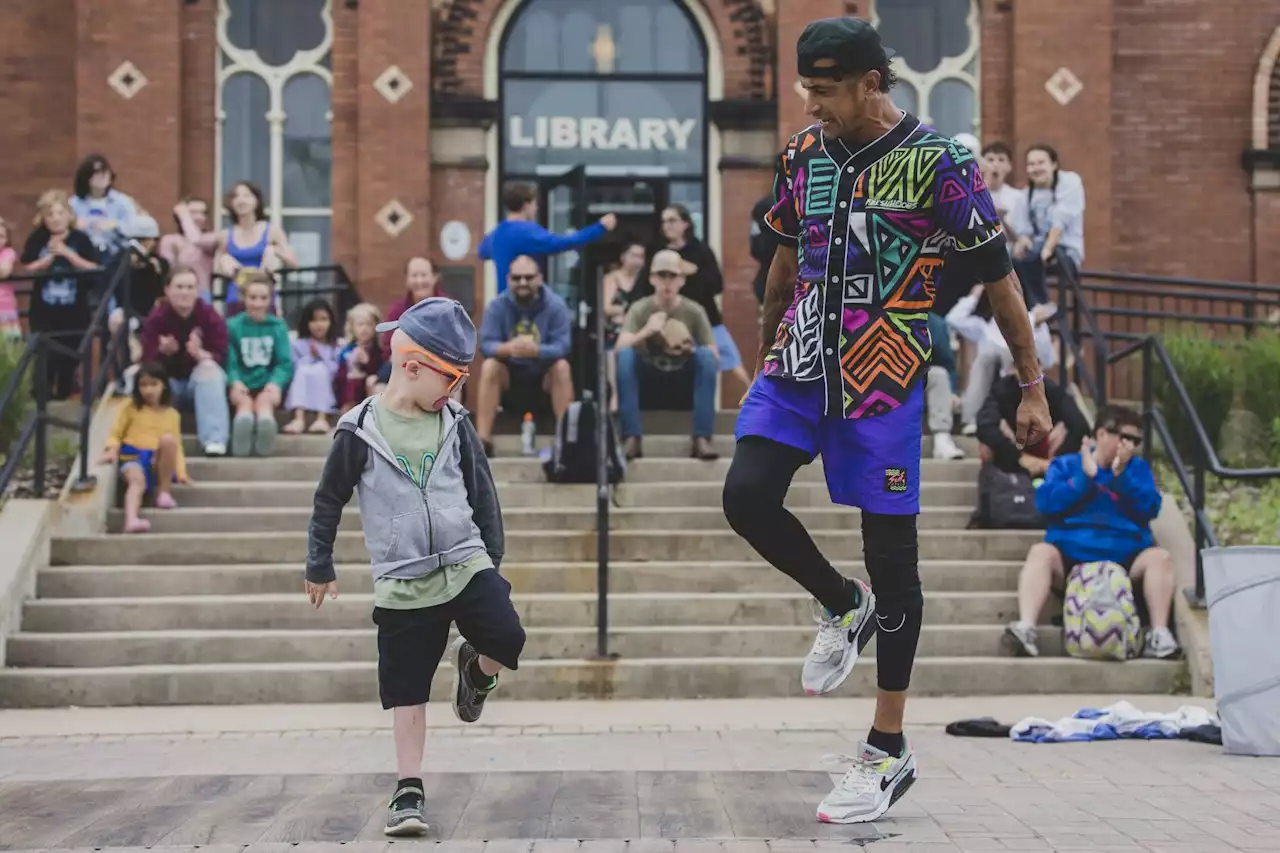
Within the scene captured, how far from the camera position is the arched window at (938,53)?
17.3 metres

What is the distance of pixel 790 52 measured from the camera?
1627cm

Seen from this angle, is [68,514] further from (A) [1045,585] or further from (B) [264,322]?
(A) [1045,585]

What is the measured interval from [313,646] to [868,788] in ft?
16.6

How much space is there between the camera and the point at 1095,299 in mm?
16781

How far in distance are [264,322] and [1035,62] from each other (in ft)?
27.5

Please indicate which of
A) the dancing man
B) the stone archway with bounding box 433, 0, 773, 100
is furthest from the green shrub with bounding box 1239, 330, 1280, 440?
the dancing man

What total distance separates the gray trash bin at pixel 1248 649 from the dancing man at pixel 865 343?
2318 millimetres

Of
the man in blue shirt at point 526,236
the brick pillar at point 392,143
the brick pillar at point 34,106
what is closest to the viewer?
the man in blue shirt at point 526,236

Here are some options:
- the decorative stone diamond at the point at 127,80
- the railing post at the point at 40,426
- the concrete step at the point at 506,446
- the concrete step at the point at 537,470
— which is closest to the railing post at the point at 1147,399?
the concrete step at the point at 537,470

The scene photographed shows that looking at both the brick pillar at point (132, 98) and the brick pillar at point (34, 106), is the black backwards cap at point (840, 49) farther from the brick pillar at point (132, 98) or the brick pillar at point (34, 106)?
the brick pillar at point (34, 106)

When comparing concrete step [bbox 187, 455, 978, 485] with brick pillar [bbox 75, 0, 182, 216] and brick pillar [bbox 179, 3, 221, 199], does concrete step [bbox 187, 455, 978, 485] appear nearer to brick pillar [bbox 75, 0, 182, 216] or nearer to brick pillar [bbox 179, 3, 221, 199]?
brick pillar [bbox 75, 0, 182, 216]

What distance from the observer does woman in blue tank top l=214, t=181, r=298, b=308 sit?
1369 centimetres

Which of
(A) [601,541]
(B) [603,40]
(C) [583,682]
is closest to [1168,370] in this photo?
(A) [601,541]

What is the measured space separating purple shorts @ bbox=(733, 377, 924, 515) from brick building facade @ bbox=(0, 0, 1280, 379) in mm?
11395
